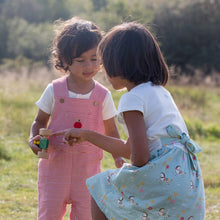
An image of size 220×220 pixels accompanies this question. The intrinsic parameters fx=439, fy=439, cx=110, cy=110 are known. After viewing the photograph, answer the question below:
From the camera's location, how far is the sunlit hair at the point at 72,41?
2701 millimetres

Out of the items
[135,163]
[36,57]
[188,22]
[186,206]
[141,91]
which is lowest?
[36,57]

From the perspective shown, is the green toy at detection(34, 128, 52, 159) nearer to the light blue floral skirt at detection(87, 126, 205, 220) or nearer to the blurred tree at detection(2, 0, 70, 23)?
the light blue floral skirt at detection(87, 126, 205, 220)

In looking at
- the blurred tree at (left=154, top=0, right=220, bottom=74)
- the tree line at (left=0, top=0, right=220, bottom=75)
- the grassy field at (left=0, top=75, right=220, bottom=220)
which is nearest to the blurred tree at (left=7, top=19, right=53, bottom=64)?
the tree line at (left=0, top=0, right=220, bottom=75)

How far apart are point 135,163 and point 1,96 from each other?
24.8 feet

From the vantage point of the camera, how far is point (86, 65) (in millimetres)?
2678

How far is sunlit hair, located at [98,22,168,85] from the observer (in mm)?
1993

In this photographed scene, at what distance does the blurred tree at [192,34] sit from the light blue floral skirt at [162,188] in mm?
22401

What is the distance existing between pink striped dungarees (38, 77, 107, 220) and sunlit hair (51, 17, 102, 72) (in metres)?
0.16

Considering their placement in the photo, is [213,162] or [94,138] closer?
[94,138]

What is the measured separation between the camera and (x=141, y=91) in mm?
1982

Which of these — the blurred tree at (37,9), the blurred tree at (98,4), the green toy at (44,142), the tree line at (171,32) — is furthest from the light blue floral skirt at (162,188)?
the blurred tree at (98,4)

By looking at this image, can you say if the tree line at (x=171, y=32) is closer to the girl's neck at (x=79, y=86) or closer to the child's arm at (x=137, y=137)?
the girl's neck at (x=79, y=86)

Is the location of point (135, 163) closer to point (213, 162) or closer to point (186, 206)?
point (186, 206)

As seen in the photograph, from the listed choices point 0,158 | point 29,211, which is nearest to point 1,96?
point 0,158
